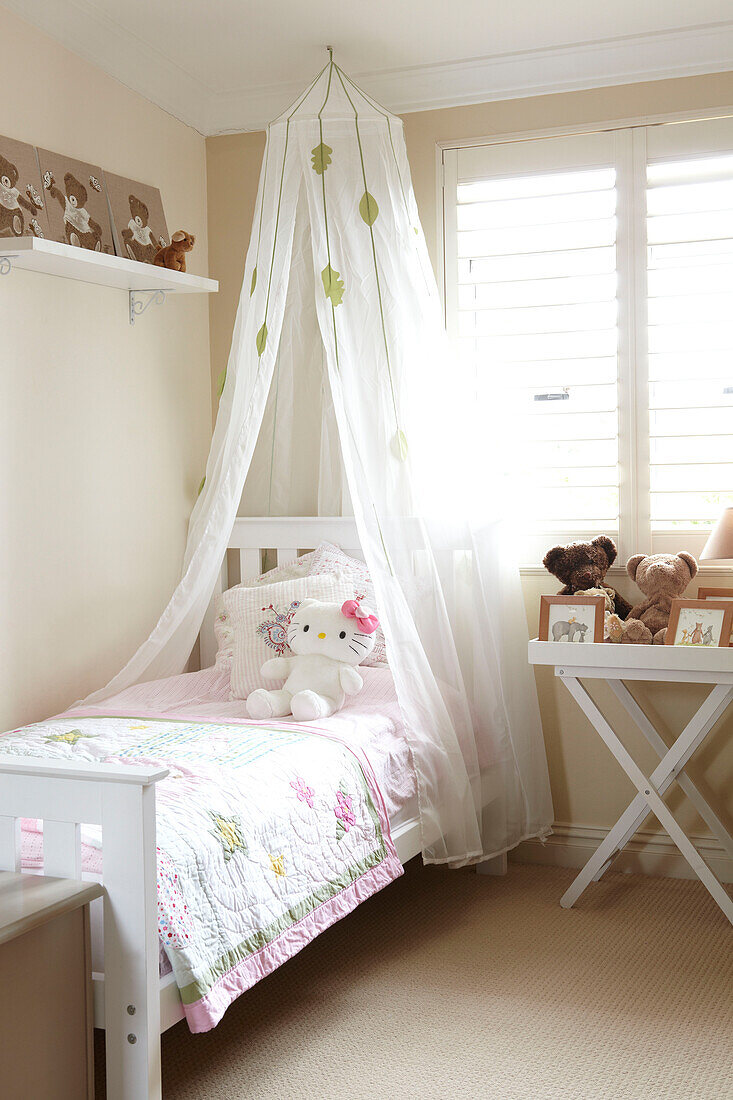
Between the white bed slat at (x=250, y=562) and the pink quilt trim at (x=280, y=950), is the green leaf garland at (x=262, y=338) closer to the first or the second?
the white bed slat at (x=250, y=562)

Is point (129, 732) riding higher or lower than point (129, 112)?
lower

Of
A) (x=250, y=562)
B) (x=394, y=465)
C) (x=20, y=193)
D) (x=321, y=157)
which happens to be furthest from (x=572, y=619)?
(x=20, y=193)

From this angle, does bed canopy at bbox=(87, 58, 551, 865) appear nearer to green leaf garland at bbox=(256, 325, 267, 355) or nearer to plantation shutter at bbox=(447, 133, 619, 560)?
green leaf garland at bbox=(256, 325, 267, 355)

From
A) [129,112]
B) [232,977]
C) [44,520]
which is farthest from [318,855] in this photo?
[129,112]

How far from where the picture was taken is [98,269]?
283cm

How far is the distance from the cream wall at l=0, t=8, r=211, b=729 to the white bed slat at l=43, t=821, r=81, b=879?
1.05 m

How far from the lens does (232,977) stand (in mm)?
1819

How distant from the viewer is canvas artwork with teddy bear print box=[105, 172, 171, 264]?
306 cm

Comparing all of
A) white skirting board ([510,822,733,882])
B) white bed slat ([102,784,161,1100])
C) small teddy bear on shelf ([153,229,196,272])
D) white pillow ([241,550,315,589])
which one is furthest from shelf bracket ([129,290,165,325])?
white skirting board ([510,822,733,882])

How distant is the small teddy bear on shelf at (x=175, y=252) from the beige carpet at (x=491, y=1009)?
1.97 meters

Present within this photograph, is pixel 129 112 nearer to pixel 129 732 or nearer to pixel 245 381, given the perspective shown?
pixel 245 381

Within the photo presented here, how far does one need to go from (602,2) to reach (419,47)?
0.57 metres

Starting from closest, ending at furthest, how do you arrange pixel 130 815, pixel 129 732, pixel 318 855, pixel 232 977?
pixel 130 815, pixel 232 977, pixel 318 855, pixel 129 732

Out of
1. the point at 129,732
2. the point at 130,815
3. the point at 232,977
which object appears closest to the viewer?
the point at 130,815
